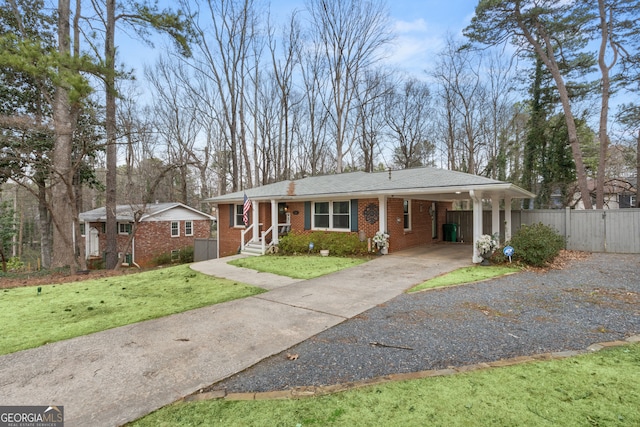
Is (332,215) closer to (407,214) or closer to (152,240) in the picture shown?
(407,214)

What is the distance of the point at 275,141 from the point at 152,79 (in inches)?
408

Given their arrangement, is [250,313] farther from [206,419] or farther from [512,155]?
[512,155]

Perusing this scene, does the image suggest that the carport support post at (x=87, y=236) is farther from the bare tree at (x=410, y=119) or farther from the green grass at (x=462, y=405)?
the bare tree at (x=410, y=119)

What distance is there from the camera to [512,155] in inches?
888

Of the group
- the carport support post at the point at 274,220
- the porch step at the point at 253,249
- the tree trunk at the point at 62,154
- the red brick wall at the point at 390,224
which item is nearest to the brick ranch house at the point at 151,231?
the tree trunk at the point at 62,154

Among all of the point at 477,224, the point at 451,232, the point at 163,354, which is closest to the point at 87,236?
the point at 163,354

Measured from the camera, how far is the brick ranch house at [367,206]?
32.5 feet

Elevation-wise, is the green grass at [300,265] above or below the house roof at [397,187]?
below

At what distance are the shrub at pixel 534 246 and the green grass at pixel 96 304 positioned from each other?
7.31 m

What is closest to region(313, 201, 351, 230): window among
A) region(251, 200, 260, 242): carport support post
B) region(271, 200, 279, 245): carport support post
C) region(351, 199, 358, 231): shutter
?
region(351, 199, 358, 231): shutter

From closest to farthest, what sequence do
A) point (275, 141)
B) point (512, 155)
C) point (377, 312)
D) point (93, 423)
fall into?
1. point (93, 423)
2. point (377, 312)
3. point (512, 155)
4. point (275, 141)

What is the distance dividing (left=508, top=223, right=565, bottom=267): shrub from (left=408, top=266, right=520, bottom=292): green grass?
64 centimetres

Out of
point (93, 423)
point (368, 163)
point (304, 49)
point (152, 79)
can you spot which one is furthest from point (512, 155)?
point (152, 79)

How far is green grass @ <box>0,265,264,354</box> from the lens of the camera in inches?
167
